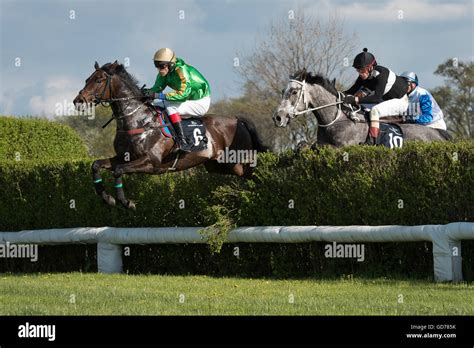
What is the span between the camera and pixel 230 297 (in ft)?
33.3

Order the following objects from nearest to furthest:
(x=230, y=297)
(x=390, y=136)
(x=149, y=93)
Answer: (x=230, y=297) → (x=390, y=136) → (x=149, y=93)

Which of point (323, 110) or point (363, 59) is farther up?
point (363, 59)

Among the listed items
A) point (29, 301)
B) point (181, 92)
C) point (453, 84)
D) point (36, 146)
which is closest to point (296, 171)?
point (181, 92)

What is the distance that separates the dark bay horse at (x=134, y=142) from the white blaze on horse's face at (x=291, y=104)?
0.80 metres

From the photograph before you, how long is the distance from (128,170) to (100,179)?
448 millimetres

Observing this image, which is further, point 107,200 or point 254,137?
point 254,137

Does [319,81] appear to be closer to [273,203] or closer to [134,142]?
[273,203]

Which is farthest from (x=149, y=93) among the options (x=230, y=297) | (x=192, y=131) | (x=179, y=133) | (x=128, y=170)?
(x=230, y=297)

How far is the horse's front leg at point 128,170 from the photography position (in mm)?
13539

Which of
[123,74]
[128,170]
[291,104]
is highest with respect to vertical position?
[123,74]

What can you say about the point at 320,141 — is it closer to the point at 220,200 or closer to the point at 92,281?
the point at 220,200

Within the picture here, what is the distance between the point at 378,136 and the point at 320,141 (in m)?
0.91

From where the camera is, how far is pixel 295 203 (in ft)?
43.0

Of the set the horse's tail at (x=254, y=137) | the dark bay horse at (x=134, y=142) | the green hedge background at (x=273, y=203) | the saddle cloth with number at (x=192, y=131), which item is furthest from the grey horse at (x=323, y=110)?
the horse's tail at (x=254, y=137)
